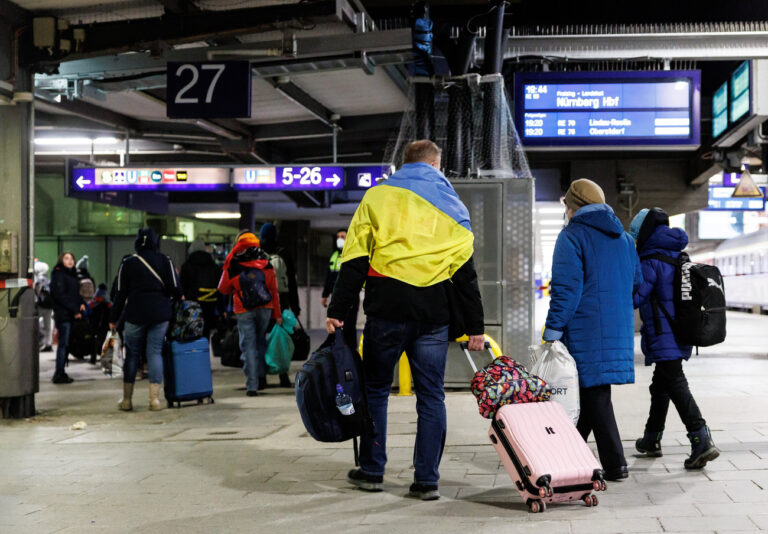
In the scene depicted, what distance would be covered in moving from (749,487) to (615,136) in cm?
755

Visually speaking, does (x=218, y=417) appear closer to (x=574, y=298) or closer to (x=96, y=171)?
(x=574, y=298)

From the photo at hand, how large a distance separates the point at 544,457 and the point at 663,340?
5.24 feet

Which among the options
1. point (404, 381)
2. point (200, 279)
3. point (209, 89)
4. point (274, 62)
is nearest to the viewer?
point (209, 89)

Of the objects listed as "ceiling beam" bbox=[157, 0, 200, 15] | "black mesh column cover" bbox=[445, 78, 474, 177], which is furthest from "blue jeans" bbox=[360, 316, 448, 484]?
"black mesh column cover" bbox=[445, 78, 474, 177]

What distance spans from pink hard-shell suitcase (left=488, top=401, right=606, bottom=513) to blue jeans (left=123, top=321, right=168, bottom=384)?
5.16 meters

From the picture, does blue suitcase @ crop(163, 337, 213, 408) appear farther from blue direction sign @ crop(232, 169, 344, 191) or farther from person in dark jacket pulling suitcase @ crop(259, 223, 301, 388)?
blue direction sign @ crop(232, 169, 344, 191)

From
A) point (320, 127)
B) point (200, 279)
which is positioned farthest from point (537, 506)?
point (320, 127)

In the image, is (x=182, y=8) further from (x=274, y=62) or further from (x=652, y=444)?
(x=652, y=444)

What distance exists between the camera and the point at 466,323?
16.5 ft

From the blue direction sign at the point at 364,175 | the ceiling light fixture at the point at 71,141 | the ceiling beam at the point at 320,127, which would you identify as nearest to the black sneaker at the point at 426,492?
the blue direction sign at the point at 364,175

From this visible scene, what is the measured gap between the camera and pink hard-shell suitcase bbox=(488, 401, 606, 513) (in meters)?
4.55

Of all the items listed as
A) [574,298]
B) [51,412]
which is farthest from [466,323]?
[51,412]

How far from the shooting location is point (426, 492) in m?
4.93

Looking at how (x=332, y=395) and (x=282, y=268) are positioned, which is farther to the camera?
(x=282, y=268)
